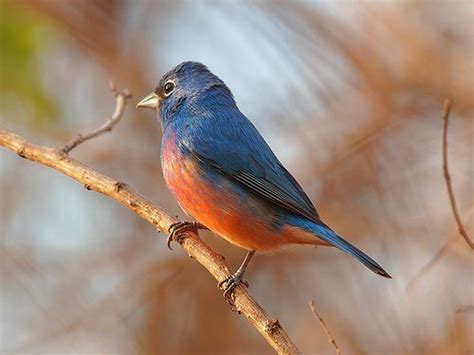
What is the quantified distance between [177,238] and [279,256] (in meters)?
2.50

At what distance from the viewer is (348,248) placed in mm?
4680

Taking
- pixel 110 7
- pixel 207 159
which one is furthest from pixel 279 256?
pixel 110 7

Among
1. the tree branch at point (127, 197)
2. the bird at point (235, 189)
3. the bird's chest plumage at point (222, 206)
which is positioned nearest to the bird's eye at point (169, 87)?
the bird at point (235, 189)

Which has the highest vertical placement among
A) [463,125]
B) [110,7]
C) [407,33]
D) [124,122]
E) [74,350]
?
[110,7]

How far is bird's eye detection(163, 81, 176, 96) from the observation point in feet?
19.2

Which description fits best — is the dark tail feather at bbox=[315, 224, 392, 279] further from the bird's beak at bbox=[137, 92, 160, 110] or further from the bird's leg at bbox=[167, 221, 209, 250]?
the bird's beak at bbox=[137, 92, 160, 110]

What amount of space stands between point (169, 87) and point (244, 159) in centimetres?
93

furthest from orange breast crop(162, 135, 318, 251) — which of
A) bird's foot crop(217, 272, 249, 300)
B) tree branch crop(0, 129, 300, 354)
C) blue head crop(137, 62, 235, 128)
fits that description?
blue head crop(137, 62, 235, 128)

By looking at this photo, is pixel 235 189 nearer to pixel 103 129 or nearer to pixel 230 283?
pixel 230 283

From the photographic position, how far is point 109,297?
726 cm

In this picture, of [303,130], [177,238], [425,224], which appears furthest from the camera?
[303,130]

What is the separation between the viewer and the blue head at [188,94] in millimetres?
5633

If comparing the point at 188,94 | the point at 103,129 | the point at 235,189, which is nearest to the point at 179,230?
the point at 235,189

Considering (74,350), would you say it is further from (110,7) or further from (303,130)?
(110,7)
